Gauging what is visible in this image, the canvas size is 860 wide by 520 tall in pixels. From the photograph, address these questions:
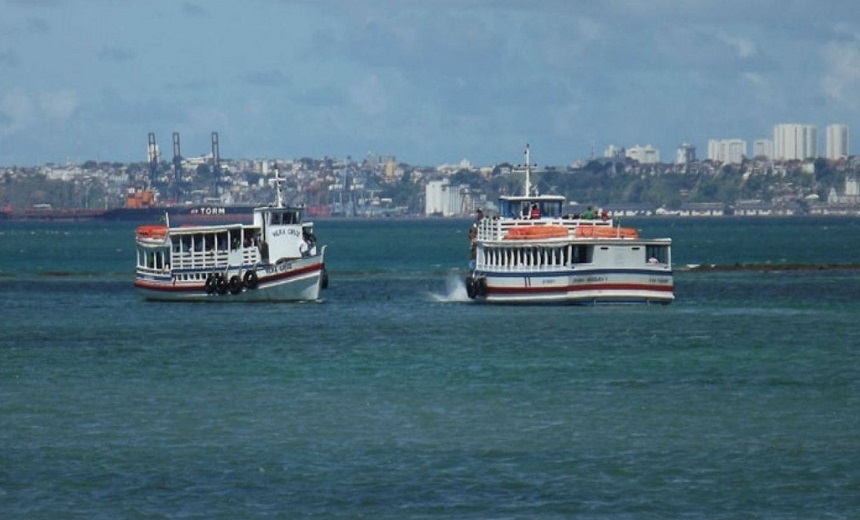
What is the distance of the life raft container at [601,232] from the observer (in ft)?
Result: 265

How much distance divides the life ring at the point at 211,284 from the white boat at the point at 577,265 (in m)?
12.3

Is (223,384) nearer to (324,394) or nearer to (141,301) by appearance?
(324,394)

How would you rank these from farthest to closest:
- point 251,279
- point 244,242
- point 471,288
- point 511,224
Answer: point 244,242 < point 251,279 < point 471,288 < point 511,224

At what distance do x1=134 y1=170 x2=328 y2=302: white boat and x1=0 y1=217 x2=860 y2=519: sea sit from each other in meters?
3.13

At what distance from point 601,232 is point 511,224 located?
555 cm

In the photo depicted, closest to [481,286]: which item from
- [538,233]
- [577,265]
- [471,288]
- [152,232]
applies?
[471,288]

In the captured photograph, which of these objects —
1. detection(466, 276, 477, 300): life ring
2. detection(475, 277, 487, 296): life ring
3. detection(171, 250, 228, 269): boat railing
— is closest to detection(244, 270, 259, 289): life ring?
detection(171, 250, 228, 269): boat railing

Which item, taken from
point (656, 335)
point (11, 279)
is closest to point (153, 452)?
point (656, 335)

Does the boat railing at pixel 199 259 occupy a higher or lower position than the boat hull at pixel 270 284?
higher

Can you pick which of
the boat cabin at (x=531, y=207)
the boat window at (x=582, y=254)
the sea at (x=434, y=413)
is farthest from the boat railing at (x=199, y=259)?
the boat window at (x=582, y=254)

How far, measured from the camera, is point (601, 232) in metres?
80.8

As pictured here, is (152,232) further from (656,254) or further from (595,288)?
(656,254)

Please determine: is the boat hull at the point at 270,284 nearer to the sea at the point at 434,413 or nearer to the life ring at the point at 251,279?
the life ring at the point at 251,279

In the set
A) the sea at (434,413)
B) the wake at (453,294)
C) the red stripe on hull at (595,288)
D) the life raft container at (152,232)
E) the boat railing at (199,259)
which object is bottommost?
the wake at (453,294)
